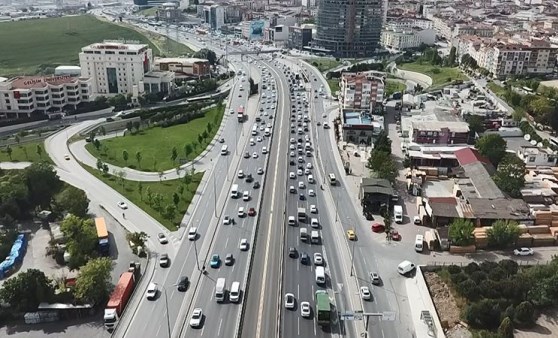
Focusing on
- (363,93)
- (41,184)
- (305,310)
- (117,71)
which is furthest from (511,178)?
(117,71)

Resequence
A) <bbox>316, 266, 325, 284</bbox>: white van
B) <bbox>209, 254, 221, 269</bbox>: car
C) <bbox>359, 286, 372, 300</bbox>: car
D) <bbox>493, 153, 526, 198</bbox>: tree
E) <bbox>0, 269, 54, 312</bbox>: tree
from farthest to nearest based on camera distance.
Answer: <bbox>493, 153, 526, 198</bbox>: tree
<bbox>209, 254, 221, 269</bbox>: car
<bbox>316, 266, 325, 284</bbox>: white van
<bbox>359, 286, 372, 300</bbox>: car
<bbox>0, 269, 54, 312</bbox>: tree

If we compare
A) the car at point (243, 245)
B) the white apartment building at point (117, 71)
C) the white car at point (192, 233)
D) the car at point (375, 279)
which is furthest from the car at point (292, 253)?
the white apartment building at point (117, 71)

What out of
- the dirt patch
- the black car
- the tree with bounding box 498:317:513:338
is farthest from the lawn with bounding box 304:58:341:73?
the tree with bounding box 498:317:513:338

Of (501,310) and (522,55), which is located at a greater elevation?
(522,55)

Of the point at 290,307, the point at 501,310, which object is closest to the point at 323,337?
the point at 290,307

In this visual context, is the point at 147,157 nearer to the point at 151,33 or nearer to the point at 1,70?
the point at 1,70

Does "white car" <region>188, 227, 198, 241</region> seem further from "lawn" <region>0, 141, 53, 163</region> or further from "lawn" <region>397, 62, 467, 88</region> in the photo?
"lawn" <region>397, 62, 467, 88</region>
